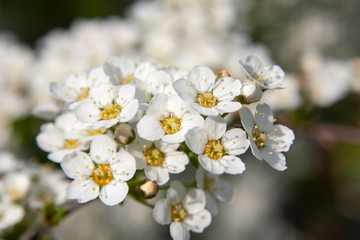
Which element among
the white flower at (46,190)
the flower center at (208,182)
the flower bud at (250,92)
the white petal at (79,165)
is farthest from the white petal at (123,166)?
the white flower at (46,190)

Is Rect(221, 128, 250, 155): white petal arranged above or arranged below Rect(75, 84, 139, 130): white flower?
below

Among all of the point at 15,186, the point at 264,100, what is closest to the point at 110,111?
the point at 15,186

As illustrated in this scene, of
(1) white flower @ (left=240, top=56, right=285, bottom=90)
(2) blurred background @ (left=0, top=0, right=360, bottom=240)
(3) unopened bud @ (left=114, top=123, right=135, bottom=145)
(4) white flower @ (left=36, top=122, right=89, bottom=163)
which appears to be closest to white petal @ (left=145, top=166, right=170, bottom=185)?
(3) unopened bud @ (left=114, top=123, right=135, bottom=145)

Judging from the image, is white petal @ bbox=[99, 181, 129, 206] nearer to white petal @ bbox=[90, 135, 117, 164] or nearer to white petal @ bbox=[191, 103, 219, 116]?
white petal @ bbox=[90, 135, 117, 164]

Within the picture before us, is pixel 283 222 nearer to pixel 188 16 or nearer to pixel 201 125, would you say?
pixel 188 16

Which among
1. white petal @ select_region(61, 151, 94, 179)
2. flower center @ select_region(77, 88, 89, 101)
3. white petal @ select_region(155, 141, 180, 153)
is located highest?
flower center @ select_region(77, 88, 89, 101)
